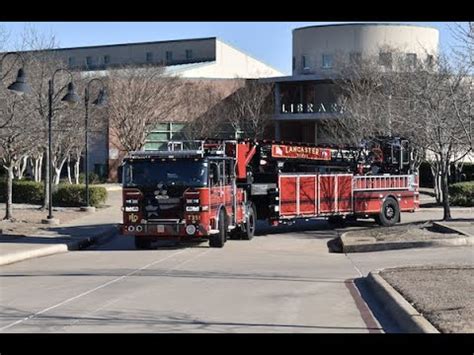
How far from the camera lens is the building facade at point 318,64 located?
59469mm

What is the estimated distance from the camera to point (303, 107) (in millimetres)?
66375

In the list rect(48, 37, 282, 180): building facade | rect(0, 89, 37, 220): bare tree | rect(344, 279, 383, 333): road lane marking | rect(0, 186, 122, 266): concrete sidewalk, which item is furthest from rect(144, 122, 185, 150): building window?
rect(344, 279, 383, 333): road lane marking

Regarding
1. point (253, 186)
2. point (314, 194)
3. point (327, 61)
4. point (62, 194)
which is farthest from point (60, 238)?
point (327, 61)

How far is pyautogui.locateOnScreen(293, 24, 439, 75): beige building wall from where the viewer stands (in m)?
58.0

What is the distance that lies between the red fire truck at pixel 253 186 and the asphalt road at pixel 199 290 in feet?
3.22

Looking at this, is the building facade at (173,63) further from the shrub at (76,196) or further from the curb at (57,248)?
the curb at (57,248)

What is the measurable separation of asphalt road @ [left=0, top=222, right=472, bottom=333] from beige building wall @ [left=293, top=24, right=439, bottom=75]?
3712cm

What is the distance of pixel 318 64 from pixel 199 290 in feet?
176

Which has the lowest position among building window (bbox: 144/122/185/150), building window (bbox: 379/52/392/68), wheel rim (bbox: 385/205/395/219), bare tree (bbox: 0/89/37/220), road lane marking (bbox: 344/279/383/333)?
road lane marking (bbox: 344/279/383/333)

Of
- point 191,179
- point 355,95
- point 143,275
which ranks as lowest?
point 143,275

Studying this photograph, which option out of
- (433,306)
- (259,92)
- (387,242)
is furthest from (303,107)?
(433,306)

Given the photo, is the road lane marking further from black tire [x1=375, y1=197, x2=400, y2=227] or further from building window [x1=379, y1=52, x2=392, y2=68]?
building window [x1=379, y1=52, x2=392, y2=68]
